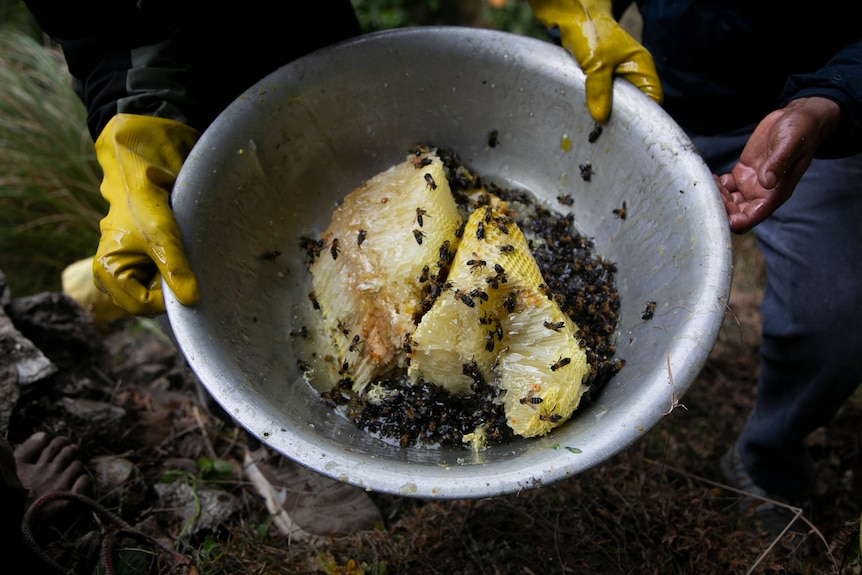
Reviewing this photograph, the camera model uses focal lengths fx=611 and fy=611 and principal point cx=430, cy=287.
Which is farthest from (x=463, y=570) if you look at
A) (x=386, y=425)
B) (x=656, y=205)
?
(x=656, y=205)

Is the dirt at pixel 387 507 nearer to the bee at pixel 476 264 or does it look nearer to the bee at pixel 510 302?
the bee at pixel 510 302

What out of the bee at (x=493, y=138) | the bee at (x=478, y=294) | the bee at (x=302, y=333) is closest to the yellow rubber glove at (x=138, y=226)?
the bee at (x=302, y=333)

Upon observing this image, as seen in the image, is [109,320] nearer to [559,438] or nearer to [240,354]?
[240,354]

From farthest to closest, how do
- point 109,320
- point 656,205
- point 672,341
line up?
1. point 109,320
2. point 656,205
3. point 672,341

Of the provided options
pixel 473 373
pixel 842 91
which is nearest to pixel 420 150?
pixel 473 373

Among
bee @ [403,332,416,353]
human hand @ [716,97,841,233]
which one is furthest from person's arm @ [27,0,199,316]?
human hand @ [716,97,841,233]

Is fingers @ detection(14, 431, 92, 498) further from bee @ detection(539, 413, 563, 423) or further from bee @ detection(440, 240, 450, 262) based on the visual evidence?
bee @ detection(539, 413, 563, 423)

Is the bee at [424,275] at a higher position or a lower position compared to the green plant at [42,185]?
higher
